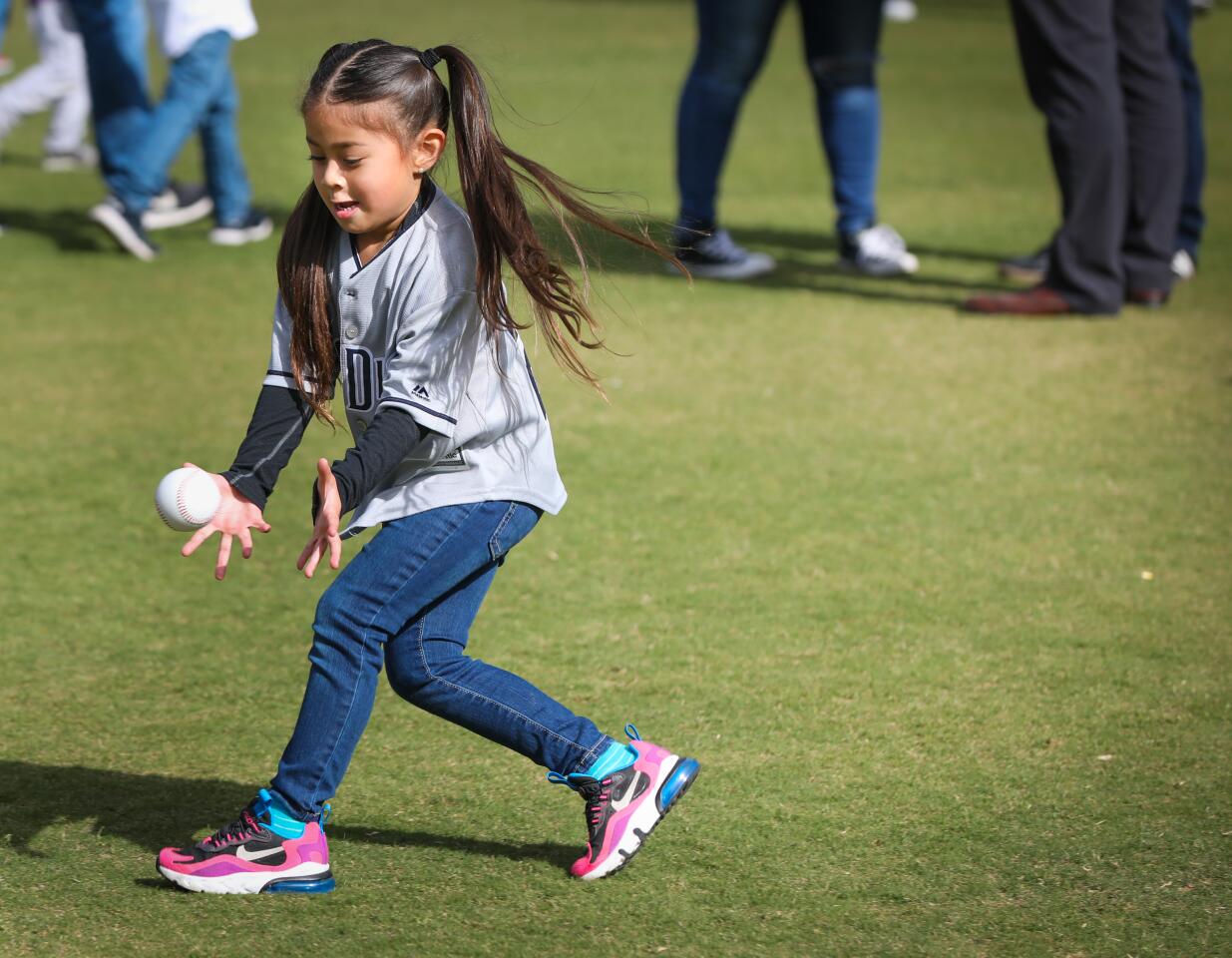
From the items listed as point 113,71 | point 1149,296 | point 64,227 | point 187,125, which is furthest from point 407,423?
point 64,227

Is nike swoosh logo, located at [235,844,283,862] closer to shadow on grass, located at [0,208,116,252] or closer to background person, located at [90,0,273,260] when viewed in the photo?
background person, located at [90,0,273,260]

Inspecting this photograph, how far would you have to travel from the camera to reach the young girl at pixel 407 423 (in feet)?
8.02

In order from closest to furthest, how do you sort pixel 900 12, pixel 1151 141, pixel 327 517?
pixel 327 517, pixel 1151 141, pixel 900 12

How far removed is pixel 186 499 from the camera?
233 centimetres

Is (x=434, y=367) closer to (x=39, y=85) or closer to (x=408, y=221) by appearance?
(x=408, y=221)

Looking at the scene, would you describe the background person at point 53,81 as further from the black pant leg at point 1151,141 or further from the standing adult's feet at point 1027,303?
the black pant leg at point 1151,141

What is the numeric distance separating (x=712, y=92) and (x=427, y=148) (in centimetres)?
420

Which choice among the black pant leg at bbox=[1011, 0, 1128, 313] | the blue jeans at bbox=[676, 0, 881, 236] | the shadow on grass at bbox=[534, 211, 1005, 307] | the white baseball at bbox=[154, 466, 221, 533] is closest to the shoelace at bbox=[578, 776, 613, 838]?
the white baseball at bbox=[154, 466, 221, 533]

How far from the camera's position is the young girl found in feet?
8.02

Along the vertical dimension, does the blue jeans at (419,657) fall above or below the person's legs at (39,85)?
above

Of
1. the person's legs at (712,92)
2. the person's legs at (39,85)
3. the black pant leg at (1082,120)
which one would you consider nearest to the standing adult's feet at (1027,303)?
the black pant leg at (1082,120)

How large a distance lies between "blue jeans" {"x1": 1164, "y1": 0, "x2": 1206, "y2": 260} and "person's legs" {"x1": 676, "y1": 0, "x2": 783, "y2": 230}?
1.70 m

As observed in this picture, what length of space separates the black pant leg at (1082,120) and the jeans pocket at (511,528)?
389cm

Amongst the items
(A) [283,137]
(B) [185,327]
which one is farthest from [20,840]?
(A) [283,137]
